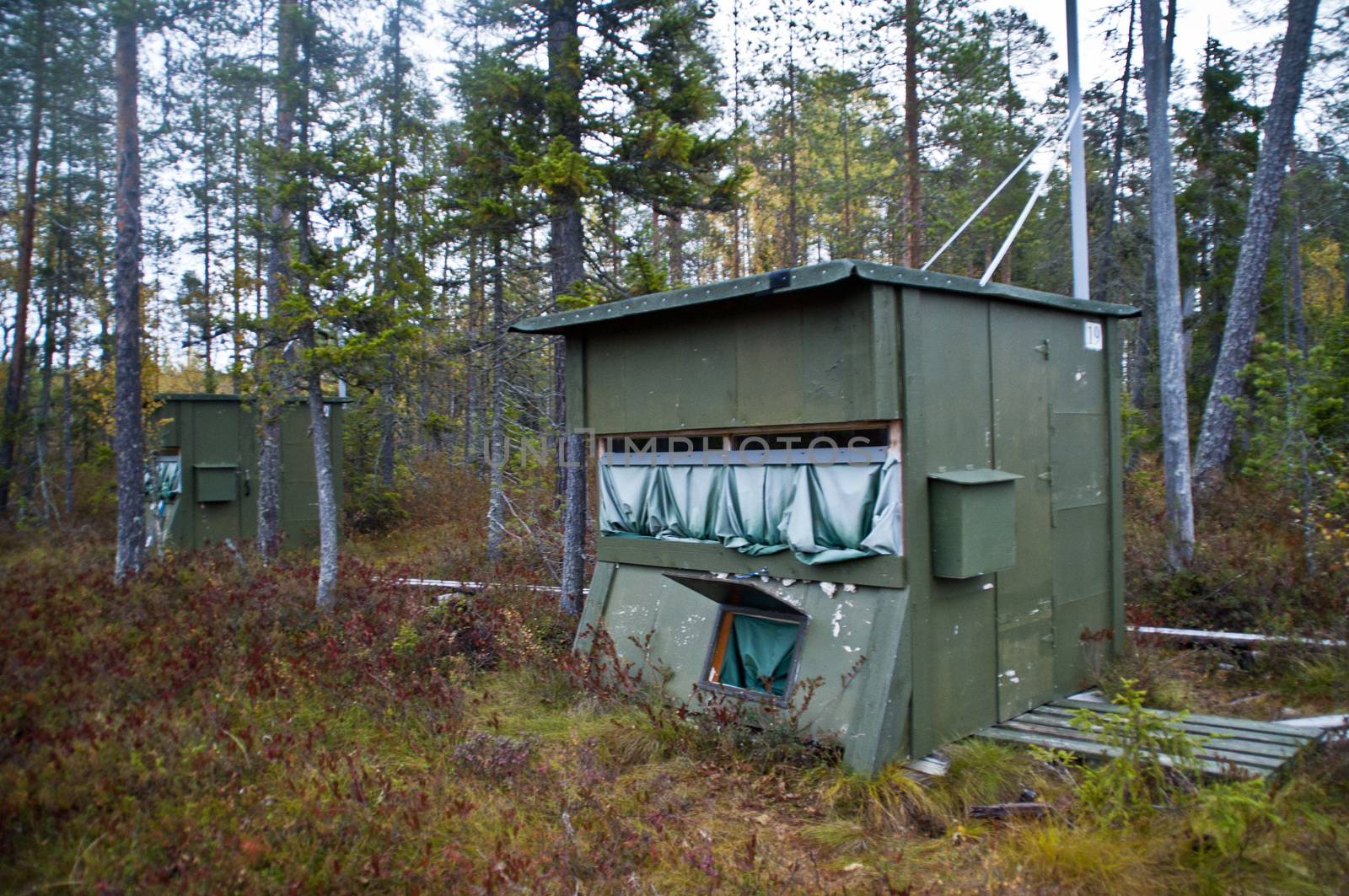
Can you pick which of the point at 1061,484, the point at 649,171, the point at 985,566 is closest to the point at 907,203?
the point at 649,171

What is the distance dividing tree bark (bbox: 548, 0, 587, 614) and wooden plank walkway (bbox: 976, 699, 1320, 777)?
197 inches

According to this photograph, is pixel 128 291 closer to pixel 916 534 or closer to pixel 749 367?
pixel 749 367

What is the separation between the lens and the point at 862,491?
21.7ft

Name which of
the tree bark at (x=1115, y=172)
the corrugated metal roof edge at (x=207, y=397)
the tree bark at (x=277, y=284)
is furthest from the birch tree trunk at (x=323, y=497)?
the tree bark at (x=1115, y=172)

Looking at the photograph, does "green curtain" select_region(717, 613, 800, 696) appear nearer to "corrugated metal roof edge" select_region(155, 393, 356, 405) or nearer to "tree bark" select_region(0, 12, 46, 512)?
"corrugated metal roof edge" select_region(155, 393, 356, 405)

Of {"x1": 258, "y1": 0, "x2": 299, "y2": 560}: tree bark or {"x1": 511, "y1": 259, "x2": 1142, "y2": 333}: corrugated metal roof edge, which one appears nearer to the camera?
{"x1": 511, "y1": 259, "x2": 1142, "y2": 333}: corrugated metal roof edge

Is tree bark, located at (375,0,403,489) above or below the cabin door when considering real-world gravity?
above

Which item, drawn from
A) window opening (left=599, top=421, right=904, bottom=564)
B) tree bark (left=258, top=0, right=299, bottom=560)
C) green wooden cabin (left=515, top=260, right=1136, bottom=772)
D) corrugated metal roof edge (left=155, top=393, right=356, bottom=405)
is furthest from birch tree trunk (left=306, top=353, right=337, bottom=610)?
corrugated metal roof edge (left=155, top=393, right=356, bottom=405)

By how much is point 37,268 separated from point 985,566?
71.7 feet

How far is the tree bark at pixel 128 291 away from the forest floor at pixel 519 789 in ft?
13.6

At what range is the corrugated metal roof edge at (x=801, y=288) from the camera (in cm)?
625

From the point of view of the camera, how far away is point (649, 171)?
35.4 ft

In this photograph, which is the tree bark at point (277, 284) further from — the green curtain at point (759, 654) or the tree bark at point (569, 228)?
the green curtain at point (759, 654)

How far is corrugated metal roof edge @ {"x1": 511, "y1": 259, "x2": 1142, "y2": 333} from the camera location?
6246 mm
